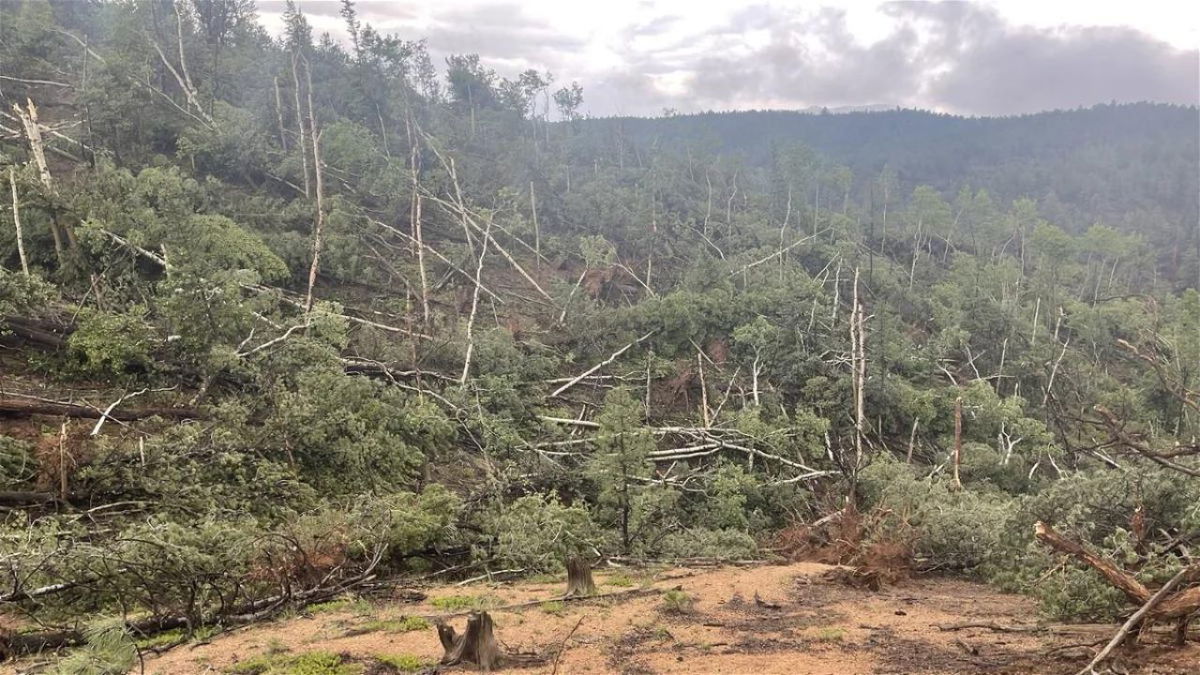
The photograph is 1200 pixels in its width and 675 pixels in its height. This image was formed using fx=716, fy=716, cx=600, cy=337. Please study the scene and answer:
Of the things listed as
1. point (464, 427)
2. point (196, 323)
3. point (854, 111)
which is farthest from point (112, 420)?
point (854, 111)

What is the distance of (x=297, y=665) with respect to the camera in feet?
18.8

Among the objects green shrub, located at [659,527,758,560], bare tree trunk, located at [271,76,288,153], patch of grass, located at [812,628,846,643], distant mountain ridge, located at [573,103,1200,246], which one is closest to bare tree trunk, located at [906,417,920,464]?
green shrub, located at [659,527,758,560]

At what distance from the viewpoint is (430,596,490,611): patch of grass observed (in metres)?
8.26

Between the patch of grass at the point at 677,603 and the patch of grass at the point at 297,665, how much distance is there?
3.60 metres

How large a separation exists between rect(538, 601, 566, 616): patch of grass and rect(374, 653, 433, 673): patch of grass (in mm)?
2071

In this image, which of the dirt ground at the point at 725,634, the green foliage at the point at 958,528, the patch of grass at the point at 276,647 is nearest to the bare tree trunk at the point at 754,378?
the green foliage at the point at 958,528

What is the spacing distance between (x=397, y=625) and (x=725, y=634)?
3289 mm

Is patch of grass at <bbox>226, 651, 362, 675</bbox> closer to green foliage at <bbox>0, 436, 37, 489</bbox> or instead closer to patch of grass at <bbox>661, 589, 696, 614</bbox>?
patch of grass at <bbox>661, 589, 696, 614</bbox>

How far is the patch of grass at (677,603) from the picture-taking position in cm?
812

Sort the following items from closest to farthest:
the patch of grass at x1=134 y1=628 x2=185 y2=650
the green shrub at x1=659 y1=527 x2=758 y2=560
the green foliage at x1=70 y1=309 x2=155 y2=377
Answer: the patch of grass at x1=134 y1=628 x2=185 y2=650 < the green foliage at x1=70 y1=309 x2=155 y2=377 < the green shrub at x1=659 y1=527 x2=758 y2=560

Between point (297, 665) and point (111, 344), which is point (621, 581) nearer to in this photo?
point (297, 665)

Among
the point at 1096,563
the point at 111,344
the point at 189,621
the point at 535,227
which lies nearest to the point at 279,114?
the point at 535,227

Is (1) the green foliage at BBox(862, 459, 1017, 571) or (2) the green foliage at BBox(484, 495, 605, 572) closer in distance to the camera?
(1) the green foliage at BBox(862, 459, 1017, 571)

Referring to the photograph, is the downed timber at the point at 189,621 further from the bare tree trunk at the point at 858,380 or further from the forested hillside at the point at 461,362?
the bare tree trunk at the point at 858,380
